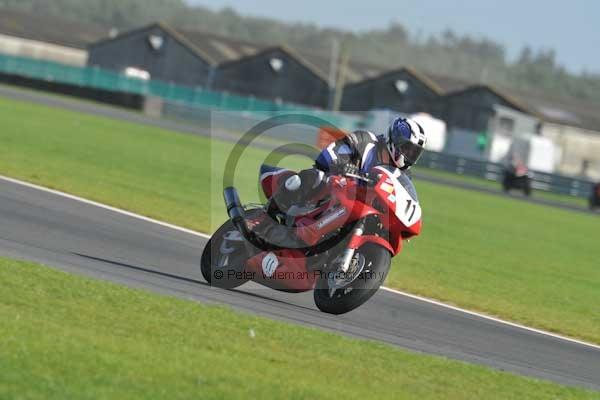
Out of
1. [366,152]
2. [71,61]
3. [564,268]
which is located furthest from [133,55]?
[366,152]

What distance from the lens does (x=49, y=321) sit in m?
7.04

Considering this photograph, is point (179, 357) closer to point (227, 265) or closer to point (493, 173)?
point (227, 265)

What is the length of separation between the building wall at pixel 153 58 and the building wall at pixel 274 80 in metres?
2.64

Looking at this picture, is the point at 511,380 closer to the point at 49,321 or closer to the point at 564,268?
the point at 49,321

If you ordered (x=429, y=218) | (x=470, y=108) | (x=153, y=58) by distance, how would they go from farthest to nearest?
(x=153, y=58) < (x=470, y=108) < (x=429, y=218)

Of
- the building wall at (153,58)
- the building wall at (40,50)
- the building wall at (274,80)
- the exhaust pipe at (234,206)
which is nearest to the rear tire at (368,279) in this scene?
the exhaust pipe at (234,206)

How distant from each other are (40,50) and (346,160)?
87.5 meters

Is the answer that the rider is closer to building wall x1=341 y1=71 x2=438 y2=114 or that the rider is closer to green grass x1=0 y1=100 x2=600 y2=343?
green grass x1=0 y1=100 x2=600 y2=343

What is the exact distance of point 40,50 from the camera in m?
93.5

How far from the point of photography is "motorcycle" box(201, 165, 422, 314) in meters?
9.15

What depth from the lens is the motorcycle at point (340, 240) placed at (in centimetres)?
915

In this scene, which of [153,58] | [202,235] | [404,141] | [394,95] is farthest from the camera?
[153,58]

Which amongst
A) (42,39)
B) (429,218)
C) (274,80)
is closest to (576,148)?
(274,80)

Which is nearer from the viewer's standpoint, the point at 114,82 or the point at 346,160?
the point at 346,160
